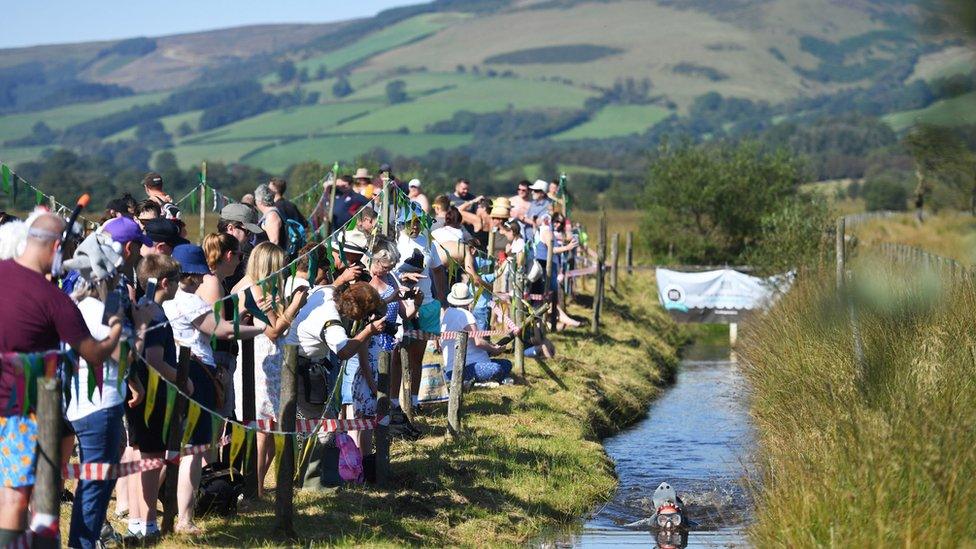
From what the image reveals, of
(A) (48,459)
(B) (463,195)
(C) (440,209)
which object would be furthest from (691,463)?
(A) (48,459)

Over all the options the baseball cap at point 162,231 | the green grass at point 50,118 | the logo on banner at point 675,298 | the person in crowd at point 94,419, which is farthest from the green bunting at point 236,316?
the green grass at point 50,118

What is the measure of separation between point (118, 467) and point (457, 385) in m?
5.24

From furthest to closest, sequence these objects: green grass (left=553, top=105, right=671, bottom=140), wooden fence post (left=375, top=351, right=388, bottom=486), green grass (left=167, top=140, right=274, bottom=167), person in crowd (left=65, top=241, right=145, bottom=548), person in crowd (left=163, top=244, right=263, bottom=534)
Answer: green grass (left=553, top=105, right=671, bottom=140) < green grass (left=167, top=140, right=274, bottom=167) < wooden fence post (left=375, top=351, right=388, bottom=486) < person in crowd (left=163, top=244, right=263, bottom=534) < person in crowd (left=65, top=241, right=145, bottom=548)

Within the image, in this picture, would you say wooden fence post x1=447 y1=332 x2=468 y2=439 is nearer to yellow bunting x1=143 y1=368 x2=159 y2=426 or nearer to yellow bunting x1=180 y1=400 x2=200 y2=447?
yellow bunting x1=180 y1=400 x2=200 y2=447

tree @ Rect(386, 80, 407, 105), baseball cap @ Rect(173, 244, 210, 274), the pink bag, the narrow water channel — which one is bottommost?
the narrow water channel

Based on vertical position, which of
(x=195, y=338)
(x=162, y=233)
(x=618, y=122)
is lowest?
(x=195, y=338)

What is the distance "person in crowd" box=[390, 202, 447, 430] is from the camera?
13062 mm

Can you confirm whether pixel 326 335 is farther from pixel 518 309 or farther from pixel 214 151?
pixel 214 151

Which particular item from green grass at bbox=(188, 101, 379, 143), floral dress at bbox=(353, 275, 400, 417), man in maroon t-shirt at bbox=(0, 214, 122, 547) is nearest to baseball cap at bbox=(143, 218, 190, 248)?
floral dress at bbox=(353, 275, 400, 417)

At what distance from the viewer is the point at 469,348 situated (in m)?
15.0

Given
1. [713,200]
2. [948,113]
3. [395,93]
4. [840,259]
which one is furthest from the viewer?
[395,93]

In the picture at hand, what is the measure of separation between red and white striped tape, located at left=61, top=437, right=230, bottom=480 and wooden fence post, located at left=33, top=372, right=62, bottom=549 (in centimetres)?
19

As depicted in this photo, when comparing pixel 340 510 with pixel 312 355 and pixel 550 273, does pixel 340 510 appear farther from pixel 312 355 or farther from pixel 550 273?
pixel 550 273

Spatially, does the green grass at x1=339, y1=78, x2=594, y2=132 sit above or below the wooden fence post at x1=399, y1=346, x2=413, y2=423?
above
